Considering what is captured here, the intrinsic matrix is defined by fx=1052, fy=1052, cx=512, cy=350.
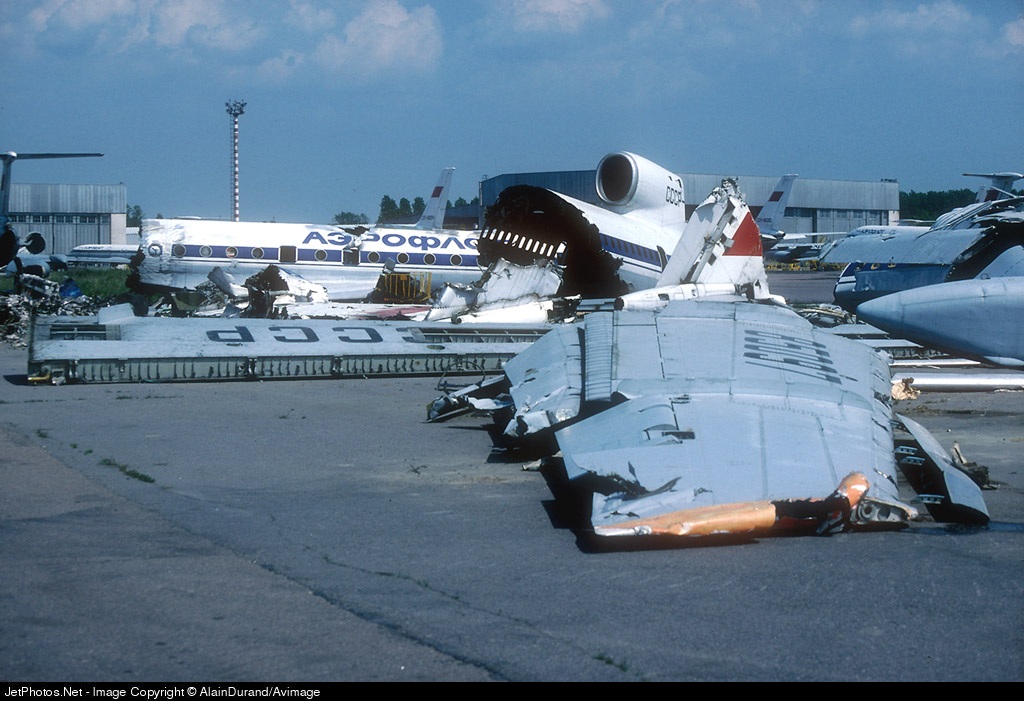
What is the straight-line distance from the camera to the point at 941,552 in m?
6.01

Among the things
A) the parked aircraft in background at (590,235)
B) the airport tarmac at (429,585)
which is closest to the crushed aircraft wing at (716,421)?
the airport tarmac at (429,585)

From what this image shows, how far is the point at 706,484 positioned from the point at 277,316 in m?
16.5

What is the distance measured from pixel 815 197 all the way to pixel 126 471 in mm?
76256

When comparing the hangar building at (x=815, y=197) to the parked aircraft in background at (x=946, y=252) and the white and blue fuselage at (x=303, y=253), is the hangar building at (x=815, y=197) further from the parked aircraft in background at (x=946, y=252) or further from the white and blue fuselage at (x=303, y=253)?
the parked aircraft in background at (x=946, y=252)

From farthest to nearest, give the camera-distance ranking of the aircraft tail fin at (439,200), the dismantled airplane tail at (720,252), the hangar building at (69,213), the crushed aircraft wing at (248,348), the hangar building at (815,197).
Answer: the hangar building at (69,213)
the hangar building at (815,197)
the aircraft tail fin at (439,200)
the dismantled airplane tail at (720,252)
the crushed aircraft wing at (248,348)

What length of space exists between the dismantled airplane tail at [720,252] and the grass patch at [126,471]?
8.60 metres

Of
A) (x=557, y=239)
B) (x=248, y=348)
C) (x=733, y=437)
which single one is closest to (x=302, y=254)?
(x=557, y=239)

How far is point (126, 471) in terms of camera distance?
27.7 ft

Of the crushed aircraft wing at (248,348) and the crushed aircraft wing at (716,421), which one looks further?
the crushed aircraft wing at (248,348)

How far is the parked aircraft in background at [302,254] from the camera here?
25.2 m

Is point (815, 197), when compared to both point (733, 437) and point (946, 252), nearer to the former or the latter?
point (946, 252)

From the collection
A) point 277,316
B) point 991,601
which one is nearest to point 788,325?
point 991,601

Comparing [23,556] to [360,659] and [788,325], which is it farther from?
[788,325]

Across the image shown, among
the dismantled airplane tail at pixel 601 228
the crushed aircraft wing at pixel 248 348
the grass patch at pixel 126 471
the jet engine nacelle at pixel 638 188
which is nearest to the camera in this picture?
the grass patch at pixel 126 471
